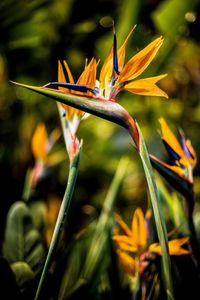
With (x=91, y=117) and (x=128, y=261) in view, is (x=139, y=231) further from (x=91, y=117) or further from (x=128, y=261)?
(x=91, y=117)

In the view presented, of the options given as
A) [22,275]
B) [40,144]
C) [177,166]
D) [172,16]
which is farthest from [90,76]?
[172,16]

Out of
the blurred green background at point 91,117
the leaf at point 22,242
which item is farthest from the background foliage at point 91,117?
the leaf at point 22,242

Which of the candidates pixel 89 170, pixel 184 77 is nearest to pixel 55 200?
pixel 89 170

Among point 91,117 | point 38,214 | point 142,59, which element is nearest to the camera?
point 142,59

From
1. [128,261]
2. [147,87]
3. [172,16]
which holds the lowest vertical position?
[128,261]

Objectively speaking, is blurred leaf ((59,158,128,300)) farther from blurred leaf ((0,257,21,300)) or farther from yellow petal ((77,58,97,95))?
yellow petal ((77,58,97,95))

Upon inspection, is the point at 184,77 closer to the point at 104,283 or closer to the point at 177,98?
the point at 177,98

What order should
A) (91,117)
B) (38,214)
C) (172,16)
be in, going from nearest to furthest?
(38,214) < (172,16) < (91,117)
